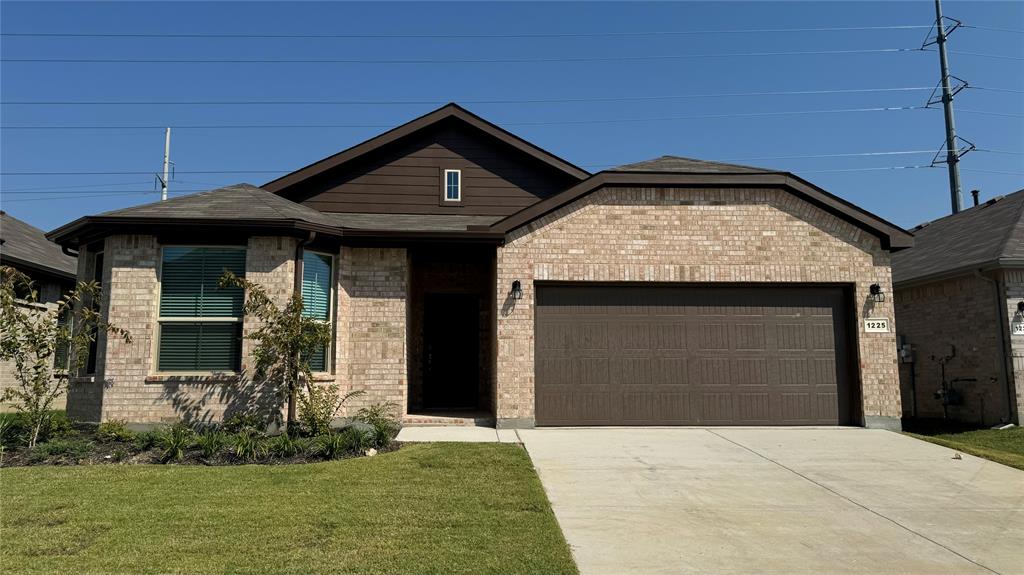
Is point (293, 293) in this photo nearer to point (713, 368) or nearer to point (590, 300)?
point (590, 300)

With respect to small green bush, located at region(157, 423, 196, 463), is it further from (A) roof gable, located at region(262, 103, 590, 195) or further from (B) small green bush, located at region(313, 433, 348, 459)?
(A) roof gable, located at region(262, 103, 590, 195)

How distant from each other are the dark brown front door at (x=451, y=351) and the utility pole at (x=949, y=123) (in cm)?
2426

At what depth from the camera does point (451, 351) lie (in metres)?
13.4

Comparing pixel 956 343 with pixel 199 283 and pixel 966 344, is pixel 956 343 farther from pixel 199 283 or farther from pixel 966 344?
pixel 199 283

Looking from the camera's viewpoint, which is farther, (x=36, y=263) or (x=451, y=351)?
(x=36, y=263)

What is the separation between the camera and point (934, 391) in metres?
13.5

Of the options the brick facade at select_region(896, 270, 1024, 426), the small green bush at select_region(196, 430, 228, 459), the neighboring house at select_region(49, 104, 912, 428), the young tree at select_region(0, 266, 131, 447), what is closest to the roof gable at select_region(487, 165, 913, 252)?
the neighboring house at select_region(49, 104, 912, 428)

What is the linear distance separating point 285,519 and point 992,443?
10.6 meters

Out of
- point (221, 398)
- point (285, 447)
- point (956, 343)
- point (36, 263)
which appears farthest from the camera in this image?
point (36, 263)

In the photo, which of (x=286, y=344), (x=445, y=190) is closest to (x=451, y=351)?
(x=445, y=190)

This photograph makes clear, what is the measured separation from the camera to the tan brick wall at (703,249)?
1080 cm

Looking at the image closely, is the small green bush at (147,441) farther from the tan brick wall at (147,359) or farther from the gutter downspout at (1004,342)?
the gutter downspout at (1004,342)

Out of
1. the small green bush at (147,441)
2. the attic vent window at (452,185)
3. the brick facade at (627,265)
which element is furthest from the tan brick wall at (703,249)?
the small green bush at (147,441)

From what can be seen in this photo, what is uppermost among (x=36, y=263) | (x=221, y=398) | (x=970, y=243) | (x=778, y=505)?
(x=970, y=243)
